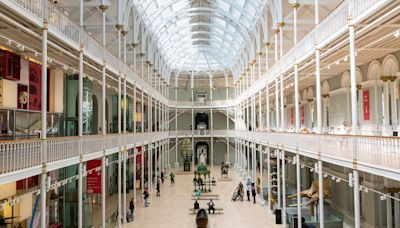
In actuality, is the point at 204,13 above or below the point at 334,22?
above

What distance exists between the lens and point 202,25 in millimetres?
41125

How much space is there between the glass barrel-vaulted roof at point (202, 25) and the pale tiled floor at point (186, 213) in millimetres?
13824

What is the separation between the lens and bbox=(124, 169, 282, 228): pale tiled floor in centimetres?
2012

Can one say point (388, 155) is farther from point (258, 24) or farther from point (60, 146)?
point (258, 24)

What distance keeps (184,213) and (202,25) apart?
81.0 feet

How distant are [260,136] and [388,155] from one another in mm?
16967

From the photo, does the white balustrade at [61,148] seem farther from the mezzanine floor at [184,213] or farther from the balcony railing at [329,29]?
the balcony railing at [329,29]

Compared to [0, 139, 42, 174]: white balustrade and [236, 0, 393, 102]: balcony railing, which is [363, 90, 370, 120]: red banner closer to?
[236, 0, 393, 102]: balcony railing

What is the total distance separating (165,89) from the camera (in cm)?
4603

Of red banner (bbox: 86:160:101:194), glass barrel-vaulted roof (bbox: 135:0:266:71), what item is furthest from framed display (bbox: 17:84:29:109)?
glass barrel-vaulted roof (bbox: 135:0:266:71)

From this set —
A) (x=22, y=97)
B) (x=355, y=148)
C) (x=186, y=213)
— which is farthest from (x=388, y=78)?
(x=22, y=97)

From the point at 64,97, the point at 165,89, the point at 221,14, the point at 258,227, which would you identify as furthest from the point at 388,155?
the point at 165,89

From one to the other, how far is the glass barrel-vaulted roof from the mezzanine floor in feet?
45.4

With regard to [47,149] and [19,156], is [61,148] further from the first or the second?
[19,156]
